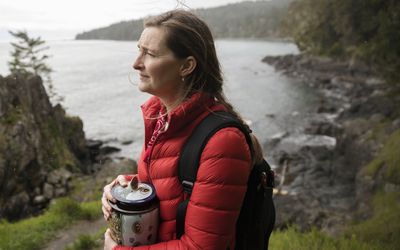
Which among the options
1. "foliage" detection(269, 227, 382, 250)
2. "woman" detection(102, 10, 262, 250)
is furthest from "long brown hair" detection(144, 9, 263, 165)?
"foliage" detection(269, 227, 382, 250)

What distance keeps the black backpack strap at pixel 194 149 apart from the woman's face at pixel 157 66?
34cm

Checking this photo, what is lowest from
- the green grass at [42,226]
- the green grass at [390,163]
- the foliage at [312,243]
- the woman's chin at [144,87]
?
the green grass at [390,163]

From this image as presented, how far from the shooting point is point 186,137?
2.08m

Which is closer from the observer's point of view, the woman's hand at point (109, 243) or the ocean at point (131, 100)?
the woman's hand at point (109, 243)

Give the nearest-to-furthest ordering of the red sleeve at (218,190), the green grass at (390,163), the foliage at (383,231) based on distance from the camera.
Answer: the red sleeve at (218,190), the foliage at (383,231), the green grass at (390,163)

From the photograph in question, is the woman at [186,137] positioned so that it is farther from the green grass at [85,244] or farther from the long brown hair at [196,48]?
the green grass at [85,244]

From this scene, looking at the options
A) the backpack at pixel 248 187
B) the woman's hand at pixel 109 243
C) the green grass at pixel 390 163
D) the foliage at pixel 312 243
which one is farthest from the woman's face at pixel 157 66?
the green grass at pixel 390 163

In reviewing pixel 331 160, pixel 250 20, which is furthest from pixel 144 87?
pixel 250 20

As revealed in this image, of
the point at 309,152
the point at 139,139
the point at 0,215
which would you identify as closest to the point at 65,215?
the point at 0,215

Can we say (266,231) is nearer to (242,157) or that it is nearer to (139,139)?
(242,157)

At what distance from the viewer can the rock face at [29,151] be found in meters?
15.0

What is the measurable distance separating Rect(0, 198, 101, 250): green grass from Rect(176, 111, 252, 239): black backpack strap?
5.90 meters

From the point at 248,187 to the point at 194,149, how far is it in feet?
1.41

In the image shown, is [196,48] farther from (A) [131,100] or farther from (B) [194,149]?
(A) [131,100]
